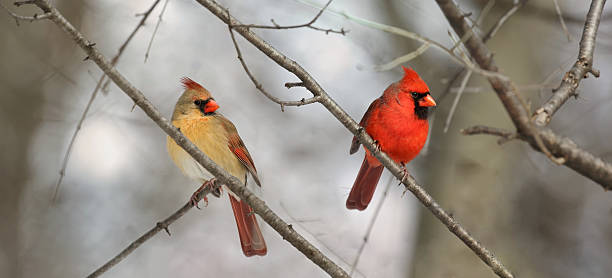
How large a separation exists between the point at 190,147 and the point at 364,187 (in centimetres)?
121

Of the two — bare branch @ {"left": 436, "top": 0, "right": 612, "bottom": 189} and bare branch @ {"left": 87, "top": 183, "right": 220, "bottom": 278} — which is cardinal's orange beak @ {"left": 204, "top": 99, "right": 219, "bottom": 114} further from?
bare branch @ {"left": 436, "top": 0, "right": 612, "bottom": 189}

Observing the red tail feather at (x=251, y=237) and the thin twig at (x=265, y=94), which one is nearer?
the thin twig at (x=265, y=94)

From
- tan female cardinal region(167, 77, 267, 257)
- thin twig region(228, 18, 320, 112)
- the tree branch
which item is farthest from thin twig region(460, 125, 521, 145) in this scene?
tan female cardinal region(167, 77, 267, 257)

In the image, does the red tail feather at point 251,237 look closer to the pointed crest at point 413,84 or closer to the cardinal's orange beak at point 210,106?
the cardinal's orange beak at point 210,106

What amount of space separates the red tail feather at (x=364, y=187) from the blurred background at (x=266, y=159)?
126 centimetres

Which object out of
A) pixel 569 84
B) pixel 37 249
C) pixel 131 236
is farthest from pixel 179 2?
pixel 569 84

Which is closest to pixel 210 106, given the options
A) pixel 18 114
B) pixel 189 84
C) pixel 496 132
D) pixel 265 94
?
pixel 189 84

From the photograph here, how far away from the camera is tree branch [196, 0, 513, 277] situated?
64.7 inches

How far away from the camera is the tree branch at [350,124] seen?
164cm

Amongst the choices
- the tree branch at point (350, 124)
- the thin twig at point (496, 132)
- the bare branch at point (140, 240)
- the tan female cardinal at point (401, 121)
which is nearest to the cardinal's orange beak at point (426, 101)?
the tan female cardinal at point (401, 121)

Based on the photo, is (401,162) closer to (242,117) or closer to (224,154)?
(224,154)

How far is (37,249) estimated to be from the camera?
440cm

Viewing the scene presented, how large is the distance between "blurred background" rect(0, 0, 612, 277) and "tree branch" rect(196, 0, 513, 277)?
203 cm

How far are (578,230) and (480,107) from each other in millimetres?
1545
